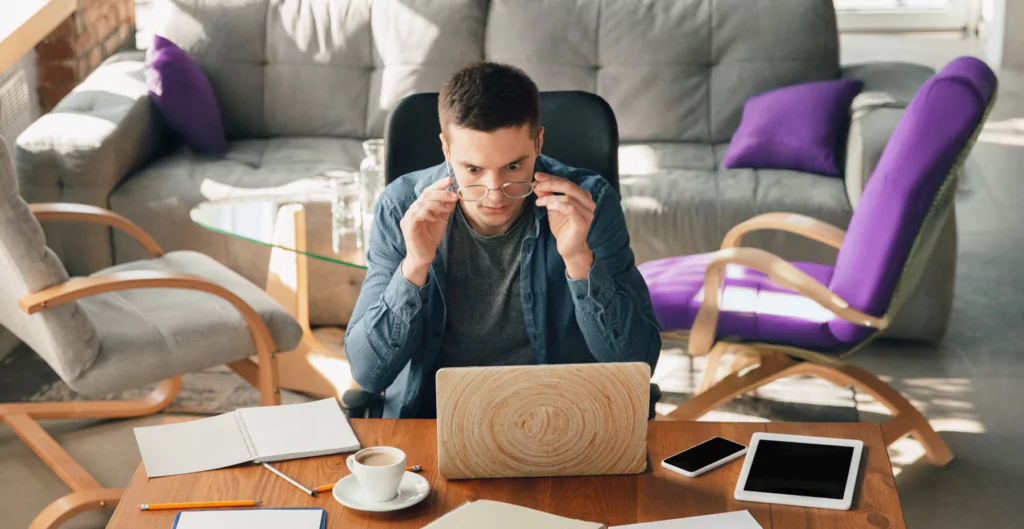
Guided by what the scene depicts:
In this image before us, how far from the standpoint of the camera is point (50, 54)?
4391mm

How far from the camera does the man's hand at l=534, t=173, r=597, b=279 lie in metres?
1.86

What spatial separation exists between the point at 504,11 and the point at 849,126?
1307 mm

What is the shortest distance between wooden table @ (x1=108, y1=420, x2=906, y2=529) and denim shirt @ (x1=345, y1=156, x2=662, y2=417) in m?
0.35

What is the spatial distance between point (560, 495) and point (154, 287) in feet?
4.83

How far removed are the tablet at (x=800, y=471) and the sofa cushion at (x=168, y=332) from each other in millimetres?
1479

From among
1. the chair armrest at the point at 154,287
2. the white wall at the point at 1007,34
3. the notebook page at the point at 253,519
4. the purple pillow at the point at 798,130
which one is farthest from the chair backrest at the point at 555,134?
the white wall at the point at 1007,34

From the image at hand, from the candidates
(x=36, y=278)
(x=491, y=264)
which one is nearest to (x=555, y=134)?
(x=491, y=264)

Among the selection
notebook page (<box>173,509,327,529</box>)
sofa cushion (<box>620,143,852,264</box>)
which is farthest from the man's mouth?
sofa cushion (<box>620,143,852,264</box>)

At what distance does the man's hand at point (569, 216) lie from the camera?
6.10 ft

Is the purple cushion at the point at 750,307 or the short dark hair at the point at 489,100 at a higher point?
the short dark hair at the point at 489,100

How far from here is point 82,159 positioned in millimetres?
3658

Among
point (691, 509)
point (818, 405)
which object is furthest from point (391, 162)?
point (818, 405)

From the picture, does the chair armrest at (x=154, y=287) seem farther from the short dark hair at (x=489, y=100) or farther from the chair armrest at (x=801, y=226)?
the chair armrest at (x=801, y=226)

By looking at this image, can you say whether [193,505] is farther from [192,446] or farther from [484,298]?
[484,298]
